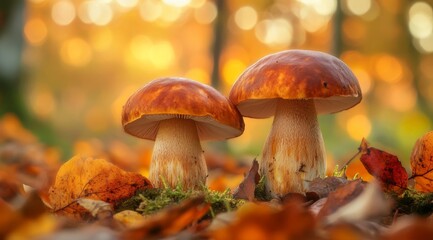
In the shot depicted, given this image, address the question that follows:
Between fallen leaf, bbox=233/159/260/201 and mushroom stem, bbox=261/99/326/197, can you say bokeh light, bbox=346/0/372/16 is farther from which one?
fallen leaf, bbox=233/159/260/201

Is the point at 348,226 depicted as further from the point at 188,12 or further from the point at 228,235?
the point at 188,12

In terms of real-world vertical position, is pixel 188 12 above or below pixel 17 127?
above

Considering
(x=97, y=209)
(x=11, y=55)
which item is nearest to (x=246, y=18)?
(x=11, y=55)

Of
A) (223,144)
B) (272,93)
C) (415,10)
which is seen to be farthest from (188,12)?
(272,93)

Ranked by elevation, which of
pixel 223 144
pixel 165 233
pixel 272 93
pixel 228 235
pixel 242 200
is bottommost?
pixel 223 144

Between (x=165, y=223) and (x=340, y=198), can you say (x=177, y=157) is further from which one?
(x=165, y=223)

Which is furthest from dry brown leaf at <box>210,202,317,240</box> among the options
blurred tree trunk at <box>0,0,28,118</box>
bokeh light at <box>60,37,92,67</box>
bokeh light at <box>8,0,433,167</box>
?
bokeh light at <box>60,37,92,67</box>
